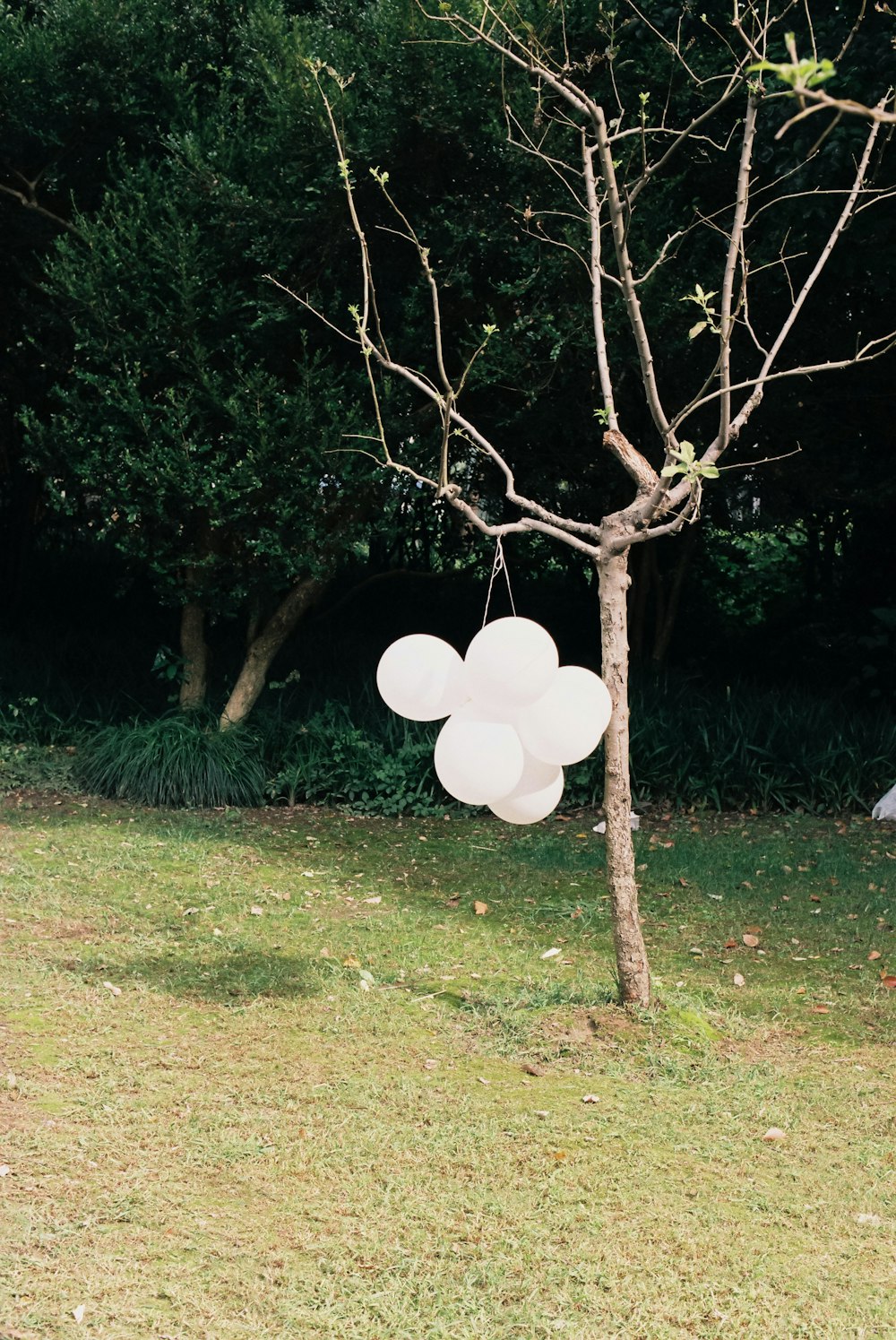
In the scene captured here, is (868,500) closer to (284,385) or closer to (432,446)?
(432,446)

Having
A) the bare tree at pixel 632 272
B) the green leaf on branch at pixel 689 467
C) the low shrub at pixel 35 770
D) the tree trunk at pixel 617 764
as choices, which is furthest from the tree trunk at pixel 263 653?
the green leaf on branch at pixel 689 467

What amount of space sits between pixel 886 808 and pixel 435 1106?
515cm

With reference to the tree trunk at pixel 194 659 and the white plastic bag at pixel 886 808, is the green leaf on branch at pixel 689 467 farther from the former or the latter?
the tree trunk at pixel 194 659

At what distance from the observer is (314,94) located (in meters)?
7.15

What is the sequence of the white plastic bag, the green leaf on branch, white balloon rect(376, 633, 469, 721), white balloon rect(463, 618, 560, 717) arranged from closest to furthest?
1. the green leaf on branch
2. white balloon rect(463, 618, 560, 717)
3. white balloon rect(376, 633, 469, 721)
4. the white plastic bag

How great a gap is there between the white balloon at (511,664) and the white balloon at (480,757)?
72 millimetres

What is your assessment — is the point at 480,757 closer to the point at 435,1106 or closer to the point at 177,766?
the point at 435,1106

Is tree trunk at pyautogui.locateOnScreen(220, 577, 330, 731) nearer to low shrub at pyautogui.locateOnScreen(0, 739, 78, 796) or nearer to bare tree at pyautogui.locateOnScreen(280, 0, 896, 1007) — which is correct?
low shrub at pyautogui.locateOnScreen(0, 739, 78, 796)

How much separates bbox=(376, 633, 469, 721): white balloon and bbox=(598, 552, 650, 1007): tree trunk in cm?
53

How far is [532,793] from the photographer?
4148 mm

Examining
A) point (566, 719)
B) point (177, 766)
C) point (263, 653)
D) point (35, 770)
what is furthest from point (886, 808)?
point (35, 770)

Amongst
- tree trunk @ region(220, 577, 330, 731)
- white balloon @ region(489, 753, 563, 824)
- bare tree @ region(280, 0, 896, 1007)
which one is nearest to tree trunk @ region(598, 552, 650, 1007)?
bare tree @ region(280, 0, 896, 1007)

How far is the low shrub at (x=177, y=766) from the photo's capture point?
26.6 feet

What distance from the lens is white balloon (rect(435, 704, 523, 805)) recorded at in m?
3.93
